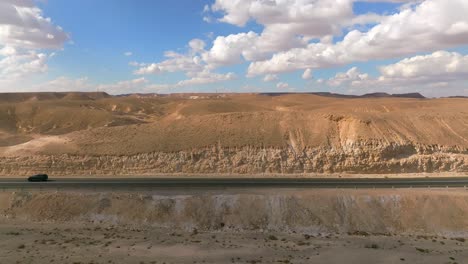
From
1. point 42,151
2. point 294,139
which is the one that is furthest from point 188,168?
point 42,151

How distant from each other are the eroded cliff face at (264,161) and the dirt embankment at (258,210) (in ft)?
42.4

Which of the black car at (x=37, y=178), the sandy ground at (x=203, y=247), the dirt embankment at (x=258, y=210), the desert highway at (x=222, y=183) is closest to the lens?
the sandy ground at (x=203, y=247)

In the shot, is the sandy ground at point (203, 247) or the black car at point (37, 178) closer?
the sandy ground at point (203, 247)

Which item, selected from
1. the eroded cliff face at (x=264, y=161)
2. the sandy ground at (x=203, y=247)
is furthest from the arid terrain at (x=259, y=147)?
the sandy ground at (x=203, y=247)

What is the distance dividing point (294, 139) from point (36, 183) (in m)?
29.4

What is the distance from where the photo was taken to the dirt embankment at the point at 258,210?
3139 cm

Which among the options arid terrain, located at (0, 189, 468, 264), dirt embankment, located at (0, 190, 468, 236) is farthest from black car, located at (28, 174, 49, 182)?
dirt embankment, located at (0, 190, 468, 236)

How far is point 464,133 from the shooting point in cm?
5569

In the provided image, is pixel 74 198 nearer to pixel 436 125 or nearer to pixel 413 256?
pixel 413 256

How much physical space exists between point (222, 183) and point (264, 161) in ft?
33.8

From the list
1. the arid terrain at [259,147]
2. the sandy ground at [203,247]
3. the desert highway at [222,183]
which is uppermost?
the arid terrain at [259,147]

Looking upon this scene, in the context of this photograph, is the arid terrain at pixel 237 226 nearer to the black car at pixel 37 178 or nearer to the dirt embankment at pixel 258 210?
the dirt embankment at pixel 258 210

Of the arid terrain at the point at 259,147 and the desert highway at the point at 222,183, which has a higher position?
the arid terrain at the point at 259,147

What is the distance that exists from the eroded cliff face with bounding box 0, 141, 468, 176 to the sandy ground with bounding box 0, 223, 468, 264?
17.2 metres
